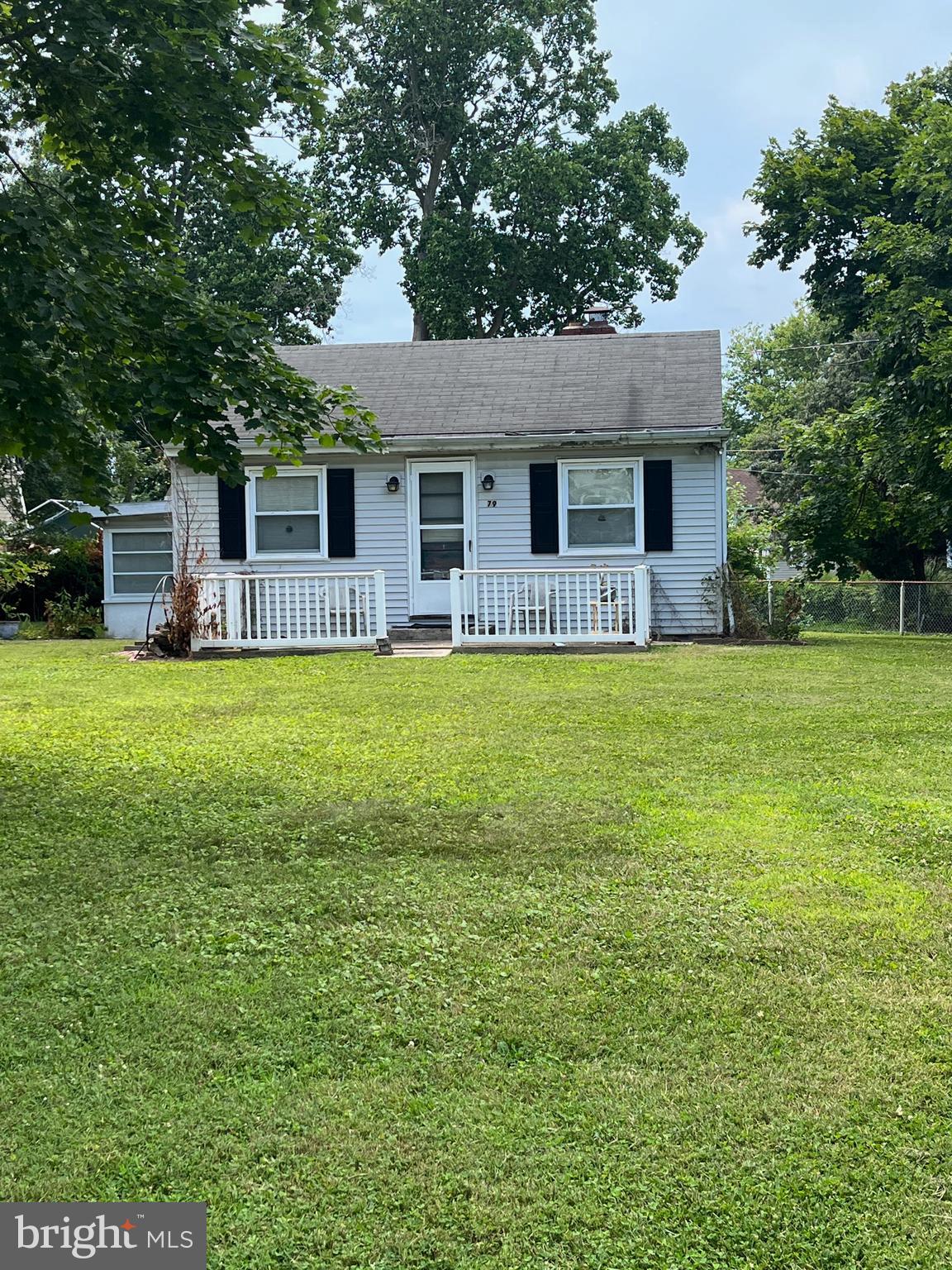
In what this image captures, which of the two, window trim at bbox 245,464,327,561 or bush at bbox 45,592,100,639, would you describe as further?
bush at bbox 45,592,100,639

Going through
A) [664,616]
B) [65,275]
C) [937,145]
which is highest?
[937,145]

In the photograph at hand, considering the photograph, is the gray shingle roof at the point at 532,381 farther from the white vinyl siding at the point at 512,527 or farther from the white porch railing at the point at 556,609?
the white porch railing at the point at 556,609

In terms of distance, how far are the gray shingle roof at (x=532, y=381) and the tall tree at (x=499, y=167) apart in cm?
1382

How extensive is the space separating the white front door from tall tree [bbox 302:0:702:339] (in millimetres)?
16789

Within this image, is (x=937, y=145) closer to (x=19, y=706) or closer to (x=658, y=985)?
(x=19, y=706)

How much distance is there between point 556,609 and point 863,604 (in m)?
9.37

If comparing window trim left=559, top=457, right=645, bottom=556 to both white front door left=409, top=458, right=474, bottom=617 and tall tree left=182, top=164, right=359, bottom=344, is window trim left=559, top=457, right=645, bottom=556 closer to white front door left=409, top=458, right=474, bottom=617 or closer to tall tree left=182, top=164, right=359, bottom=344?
white front door left=409, top=458, right=474, bottom=617

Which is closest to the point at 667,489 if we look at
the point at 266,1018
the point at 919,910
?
the point at 919,910

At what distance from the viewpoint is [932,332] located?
15.8m

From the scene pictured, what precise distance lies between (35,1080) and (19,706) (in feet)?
21.9

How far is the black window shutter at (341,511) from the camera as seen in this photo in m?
15.7

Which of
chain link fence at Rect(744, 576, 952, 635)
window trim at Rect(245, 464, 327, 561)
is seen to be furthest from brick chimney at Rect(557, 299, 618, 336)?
window trim at Rect(245, 464, 327, 561)

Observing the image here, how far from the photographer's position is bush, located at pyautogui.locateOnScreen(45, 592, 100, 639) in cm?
1900

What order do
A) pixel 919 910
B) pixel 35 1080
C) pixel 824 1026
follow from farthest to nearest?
pixel 919 910 < pixel 824 1026 < pixel 35 1080
